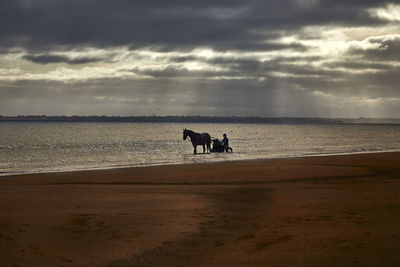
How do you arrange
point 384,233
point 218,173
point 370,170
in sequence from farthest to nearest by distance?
point 370,170, point 218,173, point 384,233

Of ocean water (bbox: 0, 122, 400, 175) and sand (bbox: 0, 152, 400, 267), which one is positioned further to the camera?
ocean water (bbox: 0, 122, 400, 175)

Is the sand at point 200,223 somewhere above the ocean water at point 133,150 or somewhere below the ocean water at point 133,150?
above

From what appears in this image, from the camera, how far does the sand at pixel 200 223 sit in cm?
865

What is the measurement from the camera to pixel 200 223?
11320 millimetres

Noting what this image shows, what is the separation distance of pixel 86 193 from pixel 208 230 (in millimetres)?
6995

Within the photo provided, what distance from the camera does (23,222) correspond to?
36.4ft

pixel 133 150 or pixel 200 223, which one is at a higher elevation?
pixel 200 223

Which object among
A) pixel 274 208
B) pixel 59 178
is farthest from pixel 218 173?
pixel 274 208

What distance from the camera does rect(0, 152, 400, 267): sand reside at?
8648 millimetres

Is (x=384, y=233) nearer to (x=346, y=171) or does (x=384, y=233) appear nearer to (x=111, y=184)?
(x=111, y=184)

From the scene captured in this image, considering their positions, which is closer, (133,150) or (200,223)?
(200,223)

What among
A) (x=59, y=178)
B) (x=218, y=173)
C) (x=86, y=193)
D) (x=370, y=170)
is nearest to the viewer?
(x=86, y=193)

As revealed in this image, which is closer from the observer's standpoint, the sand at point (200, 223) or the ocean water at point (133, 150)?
the sand at point (200, 223)

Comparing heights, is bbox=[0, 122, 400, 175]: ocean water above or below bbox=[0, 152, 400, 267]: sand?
below
